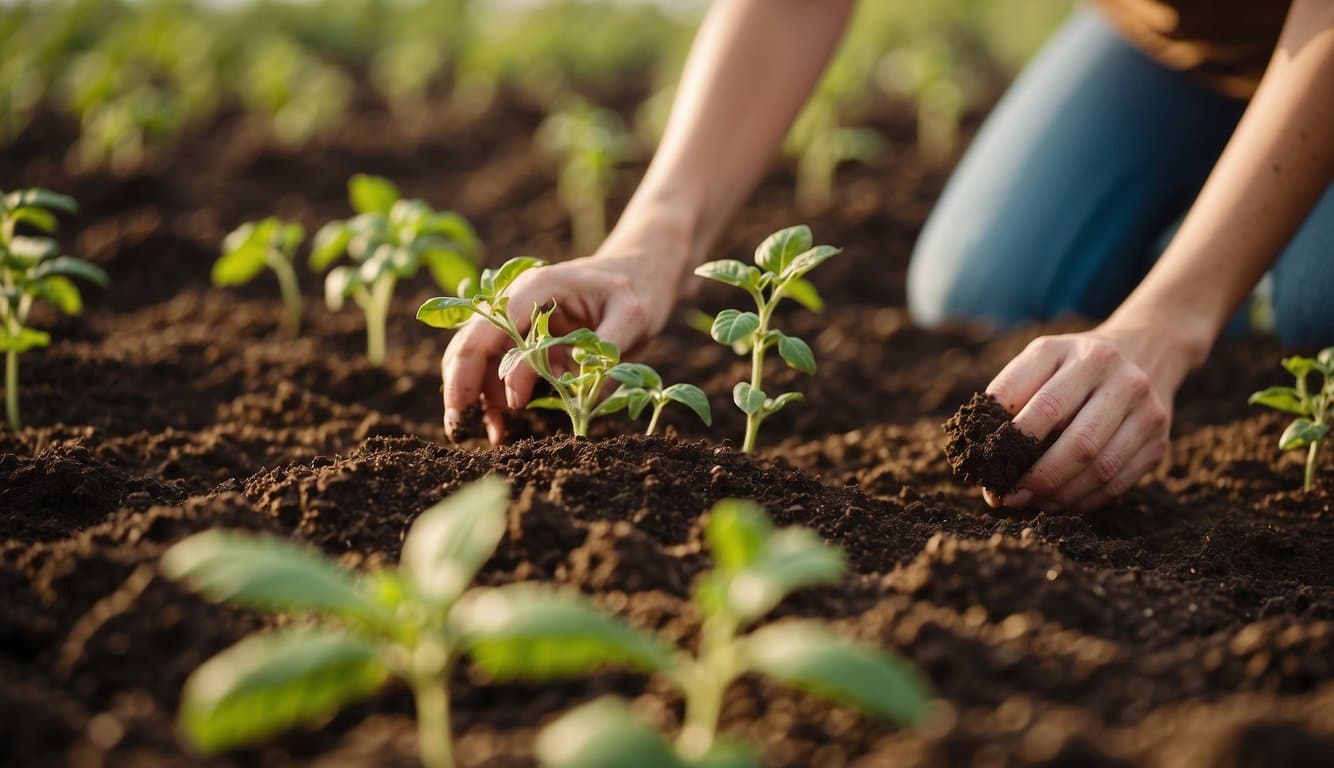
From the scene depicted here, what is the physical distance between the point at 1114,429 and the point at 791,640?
3.91 ft

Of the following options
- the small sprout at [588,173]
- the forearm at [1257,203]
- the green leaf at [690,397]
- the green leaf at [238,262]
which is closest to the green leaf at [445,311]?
the green leaf at [690,397]

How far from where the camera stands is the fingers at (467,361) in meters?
2.27

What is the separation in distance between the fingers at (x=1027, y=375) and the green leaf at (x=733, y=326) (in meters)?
0.48

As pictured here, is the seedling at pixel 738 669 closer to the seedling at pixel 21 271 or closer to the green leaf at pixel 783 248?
the green leaf at pixel 783 248

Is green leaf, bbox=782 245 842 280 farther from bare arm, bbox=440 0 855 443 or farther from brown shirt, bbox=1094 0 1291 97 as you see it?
brown shirt, bbox=1094 0 1291 97

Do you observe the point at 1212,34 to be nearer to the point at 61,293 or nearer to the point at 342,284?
the point at 342,284

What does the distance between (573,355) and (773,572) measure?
3.16ft

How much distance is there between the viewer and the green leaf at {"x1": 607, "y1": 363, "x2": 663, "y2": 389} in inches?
82.2

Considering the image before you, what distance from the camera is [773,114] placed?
120 inches

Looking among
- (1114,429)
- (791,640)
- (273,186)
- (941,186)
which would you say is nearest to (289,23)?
(273,186)

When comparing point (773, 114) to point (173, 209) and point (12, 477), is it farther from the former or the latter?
point (173, 209)

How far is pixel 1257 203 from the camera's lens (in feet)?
7.98

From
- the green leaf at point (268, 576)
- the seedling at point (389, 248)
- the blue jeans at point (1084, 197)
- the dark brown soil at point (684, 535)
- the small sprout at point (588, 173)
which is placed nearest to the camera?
the green leaf at point (268, 576)

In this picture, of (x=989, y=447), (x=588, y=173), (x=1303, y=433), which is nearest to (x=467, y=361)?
(x=989, y=447)
